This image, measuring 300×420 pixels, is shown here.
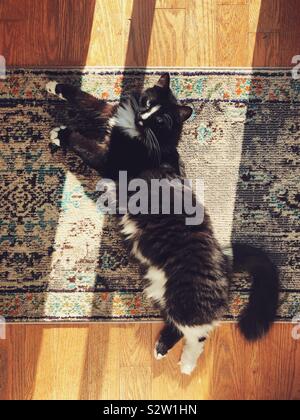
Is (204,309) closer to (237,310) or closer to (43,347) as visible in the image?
(237,310)

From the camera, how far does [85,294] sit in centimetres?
158

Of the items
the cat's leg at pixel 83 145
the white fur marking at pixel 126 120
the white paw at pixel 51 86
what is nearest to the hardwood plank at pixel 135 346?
the cat's leg at pixel 83 145

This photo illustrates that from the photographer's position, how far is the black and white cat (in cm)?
136

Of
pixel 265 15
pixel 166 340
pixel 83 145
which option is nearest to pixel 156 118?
pixel 83 145

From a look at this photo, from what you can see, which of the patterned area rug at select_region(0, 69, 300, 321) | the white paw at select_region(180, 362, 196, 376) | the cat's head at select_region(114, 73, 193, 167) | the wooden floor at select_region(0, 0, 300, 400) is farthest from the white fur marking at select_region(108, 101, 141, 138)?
the white paw at select_region(180, 362, 196, 376)

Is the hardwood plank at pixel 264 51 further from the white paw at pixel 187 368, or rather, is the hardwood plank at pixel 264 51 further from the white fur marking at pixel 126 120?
the white paw at pixel 187 368

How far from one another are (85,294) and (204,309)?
1.57ft

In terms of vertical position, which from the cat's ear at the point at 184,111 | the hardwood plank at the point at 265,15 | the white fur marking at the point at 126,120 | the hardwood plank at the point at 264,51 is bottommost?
the white fur marking at the point at 126,120

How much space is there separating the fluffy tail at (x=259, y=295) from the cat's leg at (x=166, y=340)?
25 centimetres

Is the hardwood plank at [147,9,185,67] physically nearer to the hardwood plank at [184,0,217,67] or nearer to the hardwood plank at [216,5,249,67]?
the hardwood plank at [184,0,217,67]

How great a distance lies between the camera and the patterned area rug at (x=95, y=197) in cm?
158

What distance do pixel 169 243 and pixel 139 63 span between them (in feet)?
2.36

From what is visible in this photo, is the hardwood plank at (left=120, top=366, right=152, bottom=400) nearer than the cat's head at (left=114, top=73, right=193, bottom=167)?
No

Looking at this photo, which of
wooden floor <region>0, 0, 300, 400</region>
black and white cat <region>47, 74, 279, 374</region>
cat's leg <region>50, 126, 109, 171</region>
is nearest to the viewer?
black and white cat <region>47, 74, 279, 374</region>
